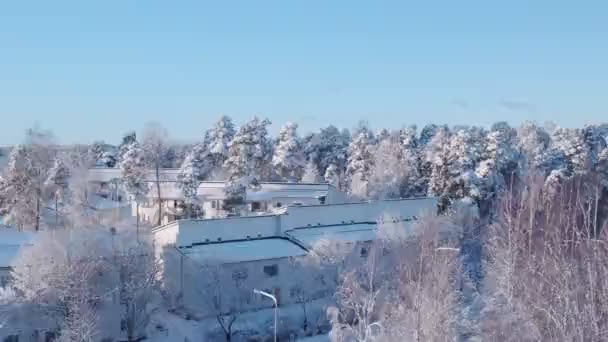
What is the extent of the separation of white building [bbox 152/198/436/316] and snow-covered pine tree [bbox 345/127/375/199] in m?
15.8

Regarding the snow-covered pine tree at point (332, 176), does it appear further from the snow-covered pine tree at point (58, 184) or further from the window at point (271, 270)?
the window at point (271, 270)

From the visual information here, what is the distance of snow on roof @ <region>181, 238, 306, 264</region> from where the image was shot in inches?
967

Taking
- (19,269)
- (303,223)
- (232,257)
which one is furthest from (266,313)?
(19,269)

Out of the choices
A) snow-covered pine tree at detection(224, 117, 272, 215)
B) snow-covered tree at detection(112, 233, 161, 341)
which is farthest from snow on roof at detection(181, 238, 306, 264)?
snow-covered pine tree at detection(224, 117, 272, 215)

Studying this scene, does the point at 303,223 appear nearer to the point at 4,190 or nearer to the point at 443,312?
the point at 443,312

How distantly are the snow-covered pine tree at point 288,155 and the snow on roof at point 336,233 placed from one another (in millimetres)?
16991

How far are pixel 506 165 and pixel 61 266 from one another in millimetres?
32047

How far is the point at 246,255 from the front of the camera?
2561 cm

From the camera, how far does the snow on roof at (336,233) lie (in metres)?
28.0

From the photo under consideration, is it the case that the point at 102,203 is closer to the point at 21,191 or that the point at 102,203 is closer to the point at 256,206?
the point at 21,191

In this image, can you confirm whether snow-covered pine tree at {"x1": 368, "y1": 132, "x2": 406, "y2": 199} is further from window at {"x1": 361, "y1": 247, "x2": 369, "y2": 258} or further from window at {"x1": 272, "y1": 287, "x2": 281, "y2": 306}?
window at {"x1": 272, "y1": 287, "x2": 281, "y2": 306}

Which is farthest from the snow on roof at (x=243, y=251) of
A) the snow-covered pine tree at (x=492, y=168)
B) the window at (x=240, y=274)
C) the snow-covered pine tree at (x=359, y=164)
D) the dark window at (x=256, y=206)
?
the snow-covered pine tree at (x=359, y=164)

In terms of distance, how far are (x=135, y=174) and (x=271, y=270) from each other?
43.3ft

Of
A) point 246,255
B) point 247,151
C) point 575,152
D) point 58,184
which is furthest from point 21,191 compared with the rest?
point 575,152
